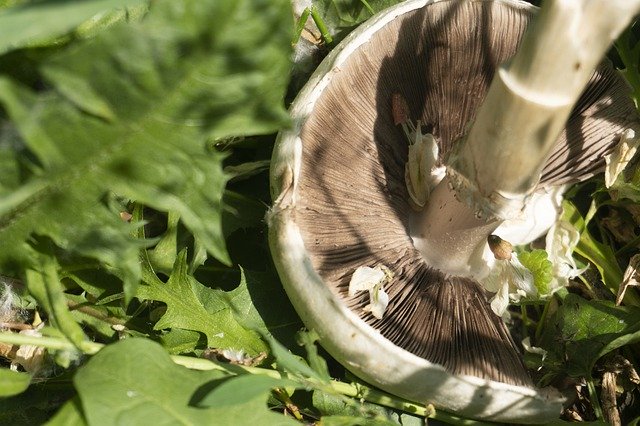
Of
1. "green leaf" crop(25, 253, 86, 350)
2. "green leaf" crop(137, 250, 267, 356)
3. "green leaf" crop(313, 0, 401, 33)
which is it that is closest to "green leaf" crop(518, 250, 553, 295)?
"green leaf" crop(137, 250, 267, 356)

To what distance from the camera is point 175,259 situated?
1.68m

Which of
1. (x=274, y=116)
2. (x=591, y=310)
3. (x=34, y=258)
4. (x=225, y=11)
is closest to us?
(x=225, y=11)

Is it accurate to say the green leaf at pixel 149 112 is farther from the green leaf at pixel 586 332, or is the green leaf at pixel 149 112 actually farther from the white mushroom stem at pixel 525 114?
the green leaf at pixel 586 332

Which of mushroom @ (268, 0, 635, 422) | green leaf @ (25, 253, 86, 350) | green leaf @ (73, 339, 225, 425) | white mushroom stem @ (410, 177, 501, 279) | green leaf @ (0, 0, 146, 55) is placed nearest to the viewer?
green leaf @ (0, 0, 146, 55)

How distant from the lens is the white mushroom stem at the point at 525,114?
112 cm

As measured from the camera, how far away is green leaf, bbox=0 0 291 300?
1033mm

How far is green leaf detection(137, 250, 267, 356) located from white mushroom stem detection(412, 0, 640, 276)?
0.53 metres

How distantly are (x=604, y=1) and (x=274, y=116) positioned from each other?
52 cm

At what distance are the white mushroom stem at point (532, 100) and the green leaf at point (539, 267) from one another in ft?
0.95

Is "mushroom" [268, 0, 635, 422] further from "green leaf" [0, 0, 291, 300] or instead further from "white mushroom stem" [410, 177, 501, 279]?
"green leaf" [0, 0, 291, 300]

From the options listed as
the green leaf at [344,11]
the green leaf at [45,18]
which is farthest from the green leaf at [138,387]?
the green leaf at [344,11]

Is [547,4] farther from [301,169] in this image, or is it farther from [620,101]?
[620,101]

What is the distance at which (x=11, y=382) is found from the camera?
130 cm

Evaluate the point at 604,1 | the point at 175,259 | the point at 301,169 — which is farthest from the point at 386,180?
the point at 604,1
